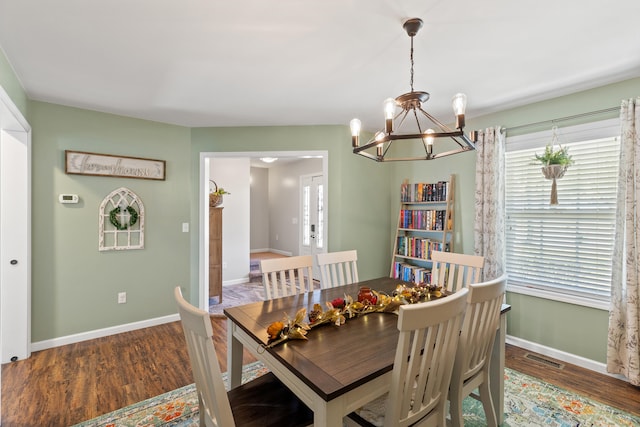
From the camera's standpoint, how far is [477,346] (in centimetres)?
159

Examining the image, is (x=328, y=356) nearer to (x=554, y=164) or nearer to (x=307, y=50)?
(x=307, y=50)

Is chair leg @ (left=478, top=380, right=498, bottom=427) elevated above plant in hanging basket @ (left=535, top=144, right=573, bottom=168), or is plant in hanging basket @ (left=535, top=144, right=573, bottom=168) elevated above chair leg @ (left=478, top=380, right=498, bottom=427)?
plant in hanging basket @ (left=535, top=144, right=573, bottom=168)

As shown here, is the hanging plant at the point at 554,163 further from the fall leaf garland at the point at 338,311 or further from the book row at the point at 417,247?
the fall leaf garland at the point at 338,311

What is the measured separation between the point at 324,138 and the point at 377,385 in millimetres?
3086

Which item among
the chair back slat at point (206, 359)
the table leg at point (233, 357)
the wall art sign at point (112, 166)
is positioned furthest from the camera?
the wall art sign at point (112, 166)

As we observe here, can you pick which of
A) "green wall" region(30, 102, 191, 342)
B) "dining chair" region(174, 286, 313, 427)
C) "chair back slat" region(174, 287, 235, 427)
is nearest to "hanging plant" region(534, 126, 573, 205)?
"dining chair" region(174, 286, 313, 427)

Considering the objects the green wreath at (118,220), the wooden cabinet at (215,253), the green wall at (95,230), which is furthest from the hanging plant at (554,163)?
the green wreath at (118,220)

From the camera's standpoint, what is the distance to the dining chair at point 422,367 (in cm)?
111

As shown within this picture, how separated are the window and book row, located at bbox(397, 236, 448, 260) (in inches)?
30.2

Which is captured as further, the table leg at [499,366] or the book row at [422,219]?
the book row at [422,219]

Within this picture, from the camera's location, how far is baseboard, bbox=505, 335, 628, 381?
2613 mm

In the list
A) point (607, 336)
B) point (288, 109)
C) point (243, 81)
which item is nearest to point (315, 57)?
point (243, 81)

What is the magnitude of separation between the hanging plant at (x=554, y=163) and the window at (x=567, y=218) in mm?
116

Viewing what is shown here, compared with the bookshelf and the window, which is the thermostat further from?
the window
